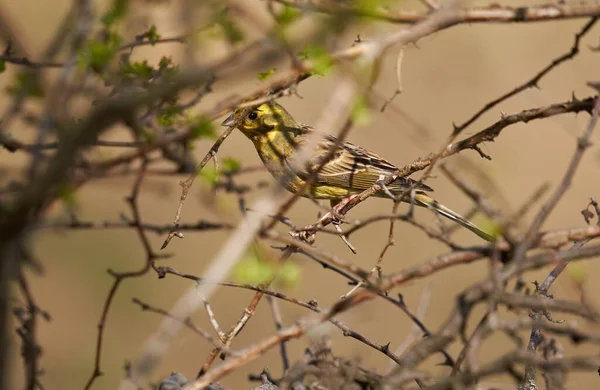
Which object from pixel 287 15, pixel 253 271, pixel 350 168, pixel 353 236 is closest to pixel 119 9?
pixel 287 15

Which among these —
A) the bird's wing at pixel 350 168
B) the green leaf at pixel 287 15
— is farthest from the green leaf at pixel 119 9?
the bird's wing at pixel 350 168

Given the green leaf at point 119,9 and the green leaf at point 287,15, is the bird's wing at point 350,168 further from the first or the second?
the green leaf at point 287,15

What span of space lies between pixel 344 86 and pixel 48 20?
9.77 m

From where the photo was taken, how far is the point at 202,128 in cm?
168

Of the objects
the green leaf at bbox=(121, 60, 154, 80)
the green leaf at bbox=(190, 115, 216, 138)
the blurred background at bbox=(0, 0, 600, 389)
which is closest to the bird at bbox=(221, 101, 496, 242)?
the blurred background at bbox=(0, 0, 600, 389)

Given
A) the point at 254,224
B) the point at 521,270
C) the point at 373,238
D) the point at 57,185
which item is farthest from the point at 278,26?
the point at 373,238

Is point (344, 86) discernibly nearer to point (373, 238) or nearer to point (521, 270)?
point (521, 270)

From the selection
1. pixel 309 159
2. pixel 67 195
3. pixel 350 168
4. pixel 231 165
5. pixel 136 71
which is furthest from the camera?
pixel 350 168

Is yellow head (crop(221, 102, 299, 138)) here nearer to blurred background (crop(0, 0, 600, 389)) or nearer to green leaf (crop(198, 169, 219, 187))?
blurred background (crop(0, 0, 600, 389))

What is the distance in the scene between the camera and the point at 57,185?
5.04 feet

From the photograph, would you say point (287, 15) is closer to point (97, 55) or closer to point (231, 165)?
point (231, 165)

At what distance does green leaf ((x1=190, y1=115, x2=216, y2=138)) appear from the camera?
167 centimetres

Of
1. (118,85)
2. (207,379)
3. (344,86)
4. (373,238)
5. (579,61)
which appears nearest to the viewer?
(344,86)

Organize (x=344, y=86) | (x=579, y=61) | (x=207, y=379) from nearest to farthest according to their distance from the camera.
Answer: (x=344, y=86) → (x=207, y=379) → (x=579, y=61)
